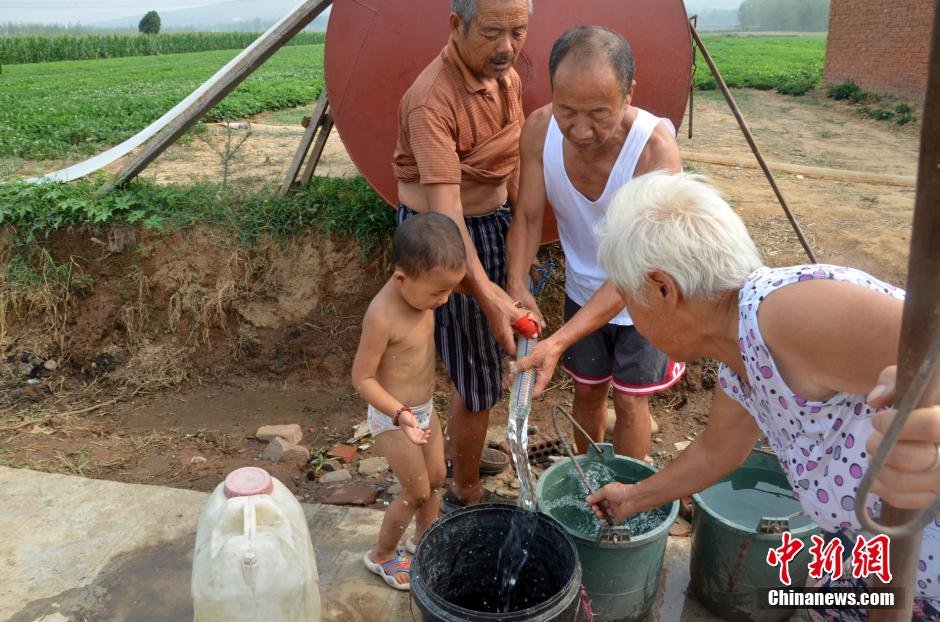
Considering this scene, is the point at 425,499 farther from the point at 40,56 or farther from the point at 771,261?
the point at 40,56

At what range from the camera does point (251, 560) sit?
77.4 inches

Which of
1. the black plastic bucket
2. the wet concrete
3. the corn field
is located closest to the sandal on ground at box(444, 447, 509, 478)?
the wet concrete

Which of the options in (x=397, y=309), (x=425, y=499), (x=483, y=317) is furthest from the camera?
(x=483, y=317)

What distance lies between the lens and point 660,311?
1.75m

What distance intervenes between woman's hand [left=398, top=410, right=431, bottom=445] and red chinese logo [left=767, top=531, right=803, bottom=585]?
1.24 m

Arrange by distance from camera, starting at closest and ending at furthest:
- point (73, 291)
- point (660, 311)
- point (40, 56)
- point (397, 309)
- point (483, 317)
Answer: point (660, 311) < point (397, 309) < point (483, 317) < point (73, 291) < point (40, 56)

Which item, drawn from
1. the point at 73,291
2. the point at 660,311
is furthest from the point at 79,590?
the point at 73,291

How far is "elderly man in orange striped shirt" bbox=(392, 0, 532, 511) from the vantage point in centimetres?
266

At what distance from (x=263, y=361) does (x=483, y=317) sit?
233 centimetres

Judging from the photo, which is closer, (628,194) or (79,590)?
(628,194)

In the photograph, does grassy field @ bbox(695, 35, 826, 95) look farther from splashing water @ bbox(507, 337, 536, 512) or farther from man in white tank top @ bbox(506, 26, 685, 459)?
splashing water @ bbox(507, 337, 536, 512)

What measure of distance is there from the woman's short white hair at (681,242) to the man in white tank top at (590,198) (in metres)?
0.71

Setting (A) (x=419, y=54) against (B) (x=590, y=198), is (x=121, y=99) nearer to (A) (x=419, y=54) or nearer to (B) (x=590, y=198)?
(A) (x=419, y=54)

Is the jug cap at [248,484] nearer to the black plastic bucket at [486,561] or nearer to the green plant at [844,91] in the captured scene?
the black plastic bucket at [486,561]
